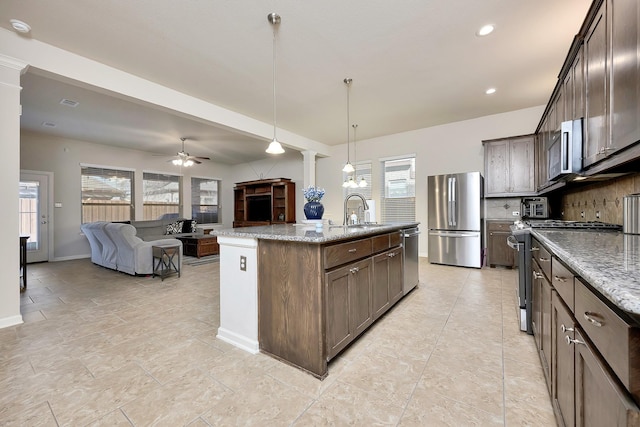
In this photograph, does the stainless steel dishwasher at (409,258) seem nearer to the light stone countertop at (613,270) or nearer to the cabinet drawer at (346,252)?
the cabinet drawer at (346,252)

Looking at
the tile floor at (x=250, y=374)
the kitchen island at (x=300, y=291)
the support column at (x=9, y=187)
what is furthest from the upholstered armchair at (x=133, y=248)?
the kitchen island at (x=300, y=291)

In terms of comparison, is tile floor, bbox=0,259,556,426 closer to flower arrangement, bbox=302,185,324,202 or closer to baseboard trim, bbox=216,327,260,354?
baseboard trim, bbox=216,327,260,354

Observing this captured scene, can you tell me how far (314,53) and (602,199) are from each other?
331 cm

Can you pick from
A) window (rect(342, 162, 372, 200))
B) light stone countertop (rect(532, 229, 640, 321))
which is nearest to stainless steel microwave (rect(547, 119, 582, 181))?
light stone countertop (rect(532, 229, 640, 321))

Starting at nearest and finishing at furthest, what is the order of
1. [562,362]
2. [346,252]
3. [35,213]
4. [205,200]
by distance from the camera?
[562,362]
[346,252]
[35,213]
[205,200]

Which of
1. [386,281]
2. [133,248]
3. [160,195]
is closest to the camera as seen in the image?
[386,281]

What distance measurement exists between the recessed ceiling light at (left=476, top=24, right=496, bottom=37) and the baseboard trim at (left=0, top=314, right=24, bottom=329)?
5.45 metres

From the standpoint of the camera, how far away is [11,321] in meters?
2.59

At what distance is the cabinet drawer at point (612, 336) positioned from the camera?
1.93 ft

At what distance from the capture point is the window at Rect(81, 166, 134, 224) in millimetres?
6672

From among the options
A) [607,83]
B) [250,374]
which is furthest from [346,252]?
[607,83]

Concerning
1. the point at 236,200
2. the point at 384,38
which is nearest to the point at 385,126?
the point at 384,38

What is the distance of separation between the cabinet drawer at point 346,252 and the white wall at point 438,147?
4086mm

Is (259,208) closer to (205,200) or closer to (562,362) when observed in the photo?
(205,200)
